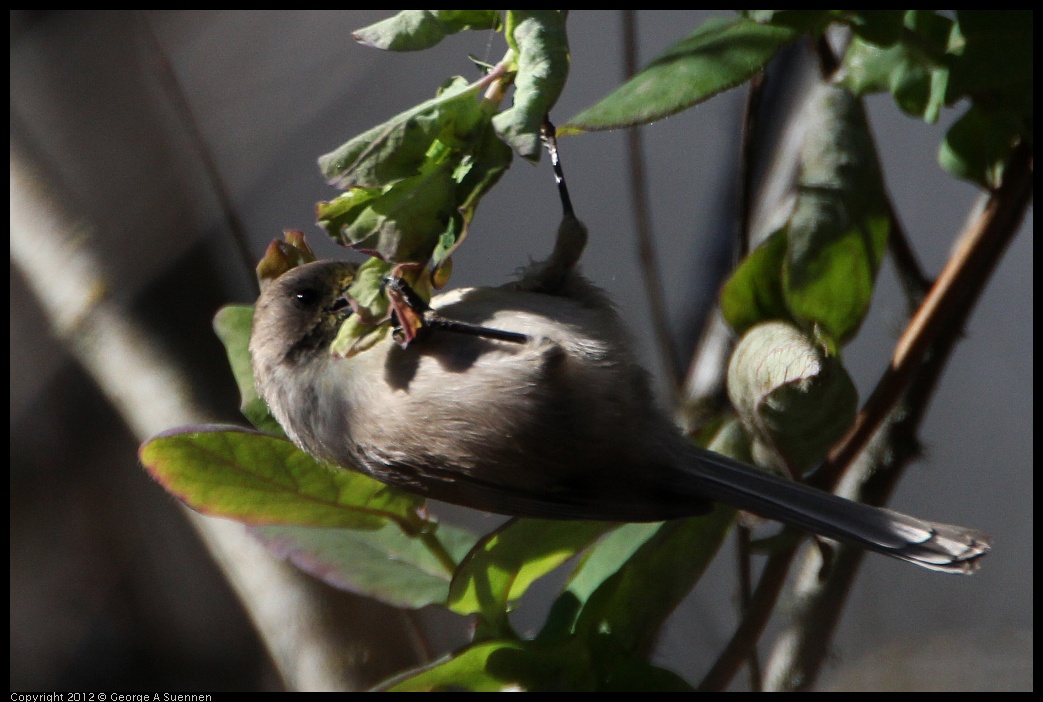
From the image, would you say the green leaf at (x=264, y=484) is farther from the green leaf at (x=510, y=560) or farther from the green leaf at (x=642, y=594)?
the green leaf at (x=642, y=594)

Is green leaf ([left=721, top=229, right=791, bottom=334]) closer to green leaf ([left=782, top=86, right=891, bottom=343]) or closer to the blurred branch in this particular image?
green leaf ([left=782, top=86, right=891, bottom=343])

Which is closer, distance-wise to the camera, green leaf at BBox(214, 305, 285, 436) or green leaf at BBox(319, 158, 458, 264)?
green leaf at BBox(319, 158, 458, 264)

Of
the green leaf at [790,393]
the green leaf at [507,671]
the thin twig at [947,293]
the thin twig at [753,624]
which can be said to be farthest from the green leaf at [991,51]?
the green leaf at [507,671]

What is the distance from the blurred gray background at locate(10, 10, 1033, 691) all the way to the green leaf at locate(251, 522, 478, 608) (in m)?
0.61

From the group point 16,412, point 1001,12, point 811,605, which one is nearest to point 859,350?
point 811,605

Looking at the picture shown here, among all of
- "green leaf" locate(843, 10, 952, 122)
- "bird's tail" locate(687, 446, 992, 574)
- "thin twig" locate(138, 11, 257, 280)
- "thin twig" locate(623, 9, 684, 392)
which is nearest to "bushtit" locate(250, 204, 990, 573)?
"bird's tail" locate(687, 446, 992, 574)

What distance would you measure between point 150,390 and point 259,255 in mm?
738

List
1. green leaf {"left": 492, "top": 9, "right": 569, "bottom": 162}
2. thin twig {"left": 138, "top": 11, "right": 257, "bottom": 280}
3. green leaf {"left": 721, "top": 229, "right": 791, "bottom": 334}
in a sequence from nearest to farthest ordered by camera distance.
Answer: green leaf {"left": 492, "top": 9, "right": 569, "bottom": 162} < green leaf {"left": 721, "top": 229, "right": 791, "bottom": 334} < thin twig {"left": 138, "top": 11, "right": 257, "bottom": 280}

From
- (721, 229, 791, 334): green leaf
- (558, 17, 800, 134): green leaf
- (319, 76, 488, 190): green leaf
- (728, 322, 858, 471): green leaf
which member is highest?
(319, 76, 488, 190): green leaf

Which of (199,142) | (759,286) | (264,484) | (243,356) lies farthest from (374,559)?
(199,142)

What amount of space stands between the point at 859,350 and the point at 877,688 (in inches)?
31.6

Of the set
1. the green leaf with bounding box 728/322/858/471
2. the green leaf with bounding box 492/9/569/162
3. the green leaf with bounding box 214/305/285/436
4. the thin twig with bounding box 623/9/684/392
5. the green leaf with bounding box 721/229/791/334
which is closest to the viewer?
the green leaf with bounding box 492/9/569/162

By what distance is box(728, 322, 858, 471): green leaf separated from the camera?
89cm
